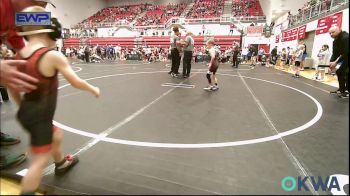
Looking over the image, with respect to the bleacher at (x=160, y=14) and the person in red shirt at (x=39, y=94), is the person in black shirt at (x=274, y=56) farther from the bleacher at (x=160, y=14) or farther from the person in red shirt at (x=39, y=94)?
the bleacher at (x=160, y=14)

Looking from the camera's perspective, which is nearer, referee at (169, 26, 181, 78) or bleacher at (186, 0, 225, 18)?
referee at (169, 26, 181, 78)

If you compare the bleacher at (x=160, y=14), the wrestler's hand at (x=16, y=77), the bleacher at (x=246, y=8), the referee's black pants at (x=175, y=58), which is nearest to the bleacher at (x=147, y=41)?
the bleacher at (x=160, y=14)

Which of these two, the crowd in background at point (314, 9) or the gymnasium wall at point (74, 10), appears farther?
the gymnasium wall at point (74, 10)

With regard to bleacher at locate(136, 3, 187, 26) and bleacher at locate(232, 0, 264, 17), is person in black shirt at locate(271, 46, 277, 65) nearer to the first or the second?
bleacher at locate(232, 0, 264, 17)

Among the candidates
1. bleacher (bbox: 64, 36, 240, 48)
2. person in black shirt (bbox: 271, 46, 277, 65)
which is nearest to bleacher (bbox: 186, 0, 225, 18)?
bleacher (bbox: 64, 36, 240, 48)

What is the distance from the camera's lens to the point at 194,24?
3128 centimetres

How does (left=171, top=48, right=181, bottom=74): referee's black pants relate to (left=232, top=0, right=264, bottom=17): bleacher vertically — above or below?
below

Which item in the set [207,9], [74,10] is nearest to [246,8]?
[207,9]

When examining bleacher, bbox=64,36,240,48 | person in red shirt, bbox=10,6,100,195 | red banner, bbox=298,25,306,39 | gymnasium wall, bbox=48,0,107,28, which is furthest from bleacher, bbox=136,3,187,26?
person in red shirt, bbox=10,6,100,195

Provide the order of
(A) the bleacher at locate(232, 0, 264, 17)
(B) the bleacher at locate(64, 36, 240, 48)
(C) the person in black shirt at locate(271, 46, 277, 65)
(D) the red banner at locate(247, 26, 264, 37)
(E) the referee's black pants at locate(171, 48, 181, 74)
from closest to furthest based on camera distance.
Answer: (E) the referee's black pants at locate(171, 48, 181, 74) < (C) the person in black shirt at locate(271, 46, 277, 65) < (D) the red banner at locate(247, 26, 264, 37) < (B) the bleacher at locate(64, 36, 240, 48) < (A) the bleacher at locate(232, 0, 264, 17)

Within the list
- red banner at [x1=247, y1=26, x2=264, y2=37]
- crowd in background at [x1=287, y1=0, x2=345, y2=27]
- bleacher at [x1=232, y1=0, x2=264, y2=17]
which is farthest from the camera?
bleacher at [x1=232, y1=0, x2=264, y2=17]

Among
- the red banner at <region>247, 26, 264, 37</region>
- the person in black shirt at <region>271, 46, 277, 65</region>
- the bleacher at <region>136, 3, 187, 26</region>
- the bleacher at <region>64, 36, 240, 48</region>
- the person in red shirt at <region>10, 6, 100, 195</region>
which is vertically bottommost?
the person in red shirt at <region>10, 6, 100, 195</region>

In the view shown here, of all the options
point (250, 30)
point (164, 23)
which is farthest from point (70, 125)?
point (164, 23)

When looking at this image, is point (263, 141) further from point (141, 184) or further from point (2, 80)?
point (2, 80)
